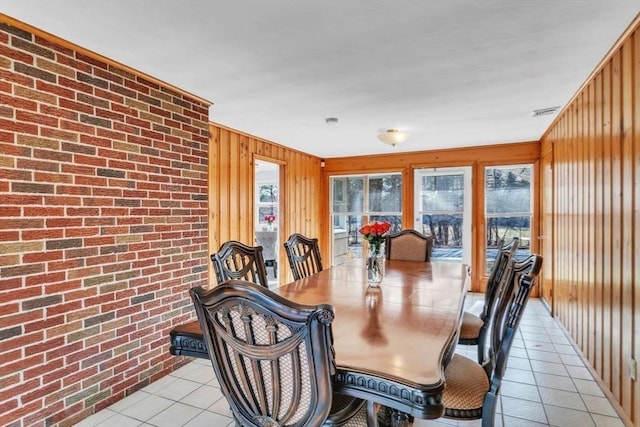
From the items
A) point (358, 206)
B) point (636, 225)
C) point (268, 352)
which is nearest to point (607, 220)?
point (636, 225)

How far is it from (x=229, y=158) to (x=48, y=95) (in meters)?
2.20

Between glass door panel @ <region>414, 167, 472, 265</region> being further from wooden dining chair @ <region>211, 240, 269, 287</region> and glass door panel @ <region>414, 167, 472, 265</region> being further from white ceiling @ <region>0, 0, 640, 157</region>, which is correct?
wooden dining chair @ <region>211, 240, 269, 287</region>

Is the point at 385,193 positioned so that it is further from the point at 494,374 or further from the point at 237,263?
the point at 494,374

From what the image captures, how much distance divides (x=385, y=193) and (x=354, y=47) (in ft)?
13.7

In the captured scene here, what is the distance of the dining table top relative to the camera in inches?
44.2

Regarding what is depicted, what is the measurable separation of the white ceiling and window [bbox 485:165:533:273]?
77.1 inches

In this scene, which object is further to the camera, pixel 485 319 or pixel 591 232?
pixel 591 232

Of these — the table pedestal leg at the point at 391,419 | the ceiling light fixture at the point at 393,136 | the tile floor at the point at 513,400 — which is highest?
the ceiling light fixture at the point at 393,136

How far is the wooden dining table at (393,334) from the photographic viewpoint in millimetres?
1112

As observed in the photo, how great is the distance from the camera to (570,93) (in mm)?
3008

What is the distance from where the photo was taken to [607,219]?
92.2 inches

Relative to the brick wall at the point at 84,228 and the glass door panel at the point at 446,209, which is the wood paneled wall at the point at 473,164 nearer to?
the glass door panel at the point at 446,209

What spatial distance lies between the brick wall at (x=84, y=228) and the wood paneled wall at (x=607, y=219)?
10.1 ft

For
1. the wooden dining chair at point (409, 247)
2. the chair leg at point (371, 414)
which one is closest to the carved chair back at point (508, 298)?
the chair leg at point (371, 414)
